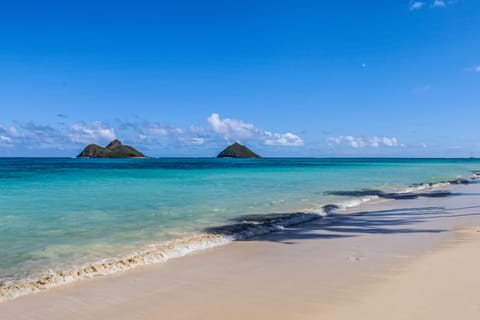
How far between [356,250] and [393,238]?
1936mm

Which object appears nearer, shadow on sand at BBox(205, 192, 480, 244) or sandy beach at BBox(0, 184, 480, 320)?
sandy beach at BBox(0, 184, 480, 320)

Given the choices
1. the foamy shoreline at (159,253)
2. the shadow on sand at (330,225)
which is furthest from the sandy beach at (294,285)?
the shadow on sand at (330,225)

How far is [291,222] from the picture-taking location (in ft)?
42.3

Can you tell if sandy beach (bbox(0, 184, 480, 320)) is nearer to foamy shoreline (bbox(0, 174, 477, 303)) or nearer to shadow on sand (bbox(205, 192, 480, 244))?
foamy shoreline (bbox(0, 174, 477, 303))

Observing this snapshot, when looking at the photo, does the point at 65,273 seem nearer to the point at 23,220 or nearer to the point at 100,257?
the point at 100,257

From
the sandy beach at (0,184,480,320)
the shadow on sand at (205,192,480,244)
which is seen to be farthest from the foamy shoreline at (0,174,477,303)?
the sandy beach at (0,184,480,320)

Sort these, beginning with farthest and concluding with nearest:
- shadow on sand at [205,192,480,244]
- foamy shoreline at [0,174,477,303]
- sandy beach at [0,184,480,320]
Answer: shadow on sand at [205,192,480,244], foamy shoreline at [0,174,477,303], sandy beach at [0,184,480,320]

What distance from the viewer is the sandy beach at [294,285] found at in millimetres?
5230

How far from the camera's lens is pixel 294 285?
6.31 meters

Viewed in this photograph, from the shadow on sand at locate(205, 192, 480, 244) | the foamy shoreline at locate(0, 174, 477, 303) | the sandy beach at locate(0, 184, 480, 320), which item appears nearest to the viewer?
the sandy beach at locate(0, 184, 480, 320)

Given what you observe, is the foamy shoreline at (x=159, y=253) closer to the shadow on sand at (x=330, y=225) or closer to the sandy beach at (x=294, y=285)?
the shadow on sand at (x=330, y=225)

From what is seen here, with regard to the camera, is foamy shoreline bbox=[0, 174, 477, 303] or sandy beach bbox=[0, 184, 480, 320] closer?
sandy beach bbox=[0, 184, 480, 320]

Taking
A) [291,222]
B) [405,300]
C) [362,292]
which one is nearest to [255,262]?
[362,292]

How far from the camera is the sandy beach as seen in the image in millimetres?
5230
